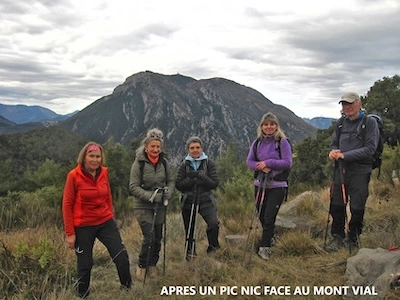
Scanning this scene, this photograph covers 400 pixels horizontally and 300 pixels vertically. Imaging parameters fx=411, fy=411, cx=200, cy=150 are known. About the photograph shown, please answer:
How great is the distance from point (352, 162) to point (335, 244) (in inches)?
43.1

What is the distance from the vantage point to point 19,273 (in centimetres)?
434

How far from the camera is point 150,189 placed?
4.88 m

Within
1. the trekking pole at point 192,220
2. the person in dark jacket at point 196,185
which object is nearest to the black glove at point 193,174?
the person in dark jacket at point 196,185

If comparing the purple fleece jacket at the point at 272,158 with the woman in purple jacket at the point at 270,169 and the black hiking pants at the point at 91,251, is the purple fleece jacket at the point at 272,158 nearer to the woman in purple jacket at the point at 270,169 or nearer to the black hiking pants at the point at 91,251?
the woman in purple jacket at the point at 270,169

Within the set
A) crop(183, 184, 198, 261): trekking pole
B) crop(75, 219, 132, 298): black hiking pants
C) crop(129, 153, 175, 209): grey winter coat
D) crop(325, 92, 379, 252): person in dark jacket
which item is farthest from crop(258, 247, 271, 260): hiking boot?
crop(75, 219, 132, 298): black hiking pants

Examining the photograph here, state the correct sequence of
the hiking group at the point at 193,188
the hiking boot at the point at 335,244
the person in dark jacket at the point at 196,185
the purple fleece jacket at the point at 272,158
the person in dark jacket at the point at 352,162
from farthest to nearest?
the hiking boot at the point at 335,244, the person in dark jacket at the point at 196,185, the purple fleece jacket at the point at 272,158, the person in dark jacket at the point at 352,162, the hiking group at the point at 193,188

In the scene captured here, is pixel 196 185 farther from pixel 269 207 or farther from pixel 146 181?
pixel 269 207

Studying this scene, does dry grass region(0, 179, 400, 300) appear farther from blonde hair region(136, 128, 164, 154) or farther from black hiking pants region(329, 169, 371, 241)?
blonde hair region(136, 128, 164, 154)

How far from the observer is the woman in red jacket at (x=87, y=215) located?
4199 mm

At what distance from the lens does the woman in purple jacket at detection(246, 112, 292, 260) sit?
509 cm

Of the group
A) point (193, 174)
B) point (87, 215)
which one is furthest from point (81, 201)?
point (193, 174)

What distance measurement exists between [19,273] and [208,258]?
6.82 ft

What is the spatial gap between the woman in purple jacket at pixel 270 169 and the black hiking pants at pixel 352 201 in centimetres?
67

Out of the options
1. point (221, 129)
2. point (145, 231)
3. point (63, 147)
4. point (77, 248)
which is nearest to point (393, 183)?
point (145, 231)
